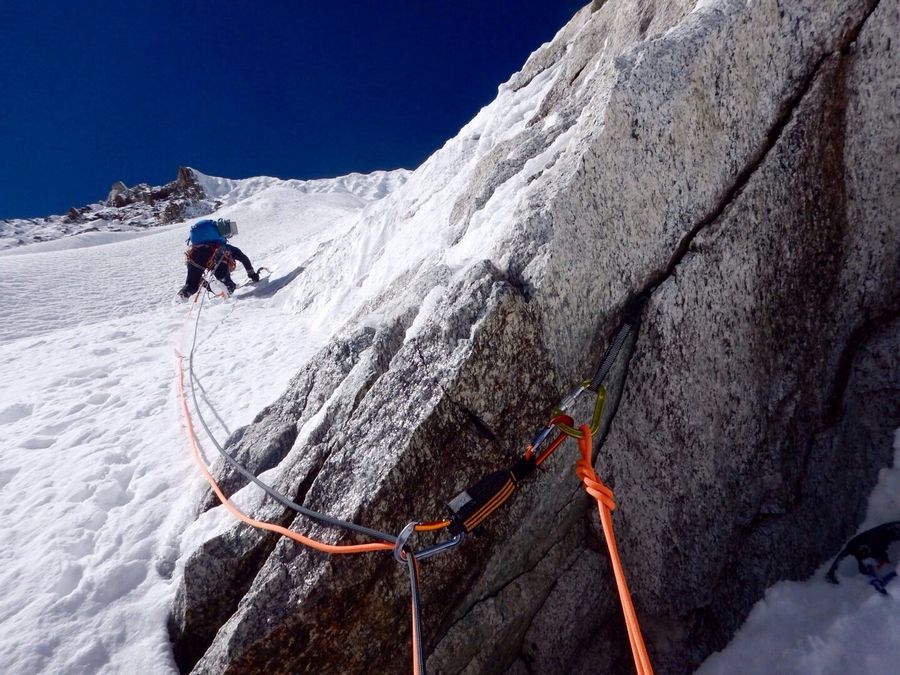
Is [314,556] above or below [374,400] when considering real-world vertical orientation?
below

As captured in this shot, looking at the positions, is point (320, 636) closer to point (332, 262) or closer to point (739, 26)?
point (739, 26)

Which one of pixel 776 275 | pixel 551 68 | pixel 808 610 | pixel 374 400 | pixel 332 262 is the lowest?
pixel 808 610

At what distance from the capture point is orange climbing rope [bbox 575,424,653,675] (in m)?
2.06

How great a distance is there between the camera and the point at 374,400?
3.58 meters

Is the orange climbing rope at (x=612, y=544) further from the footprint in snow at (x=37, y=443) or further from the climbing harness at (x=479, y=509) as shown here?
the footprint in snow at (x=37, y=443)

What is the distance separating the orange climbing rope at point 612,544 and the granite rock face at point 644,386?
0.61m

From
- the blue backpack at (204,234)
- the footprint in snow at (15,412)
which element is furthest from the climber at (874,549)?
the blue backpack at (204,234)

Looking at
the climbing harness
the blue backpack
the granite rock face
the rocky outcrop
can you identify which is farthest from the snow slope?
the rocky outcrop

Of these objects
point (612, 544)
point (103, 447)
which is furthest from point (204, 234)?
point (612, 544)

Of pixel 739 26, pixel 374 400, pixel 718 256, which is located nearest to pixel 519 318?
pixel 374 400

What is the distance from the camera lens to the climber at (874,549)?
4102 mm

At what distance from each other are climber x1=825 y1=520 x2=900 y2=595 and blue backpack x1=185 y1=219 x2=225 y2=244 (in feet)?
46.2

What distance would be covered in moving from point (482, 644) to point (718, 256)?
378 cm

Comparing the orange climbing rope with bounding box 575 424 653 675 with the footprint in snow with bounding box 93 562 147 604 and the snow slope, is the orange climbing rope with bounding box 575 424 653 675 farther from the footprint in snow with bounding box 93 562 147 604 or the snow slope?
the footprint in snow with bounding box 93 562 147 604
